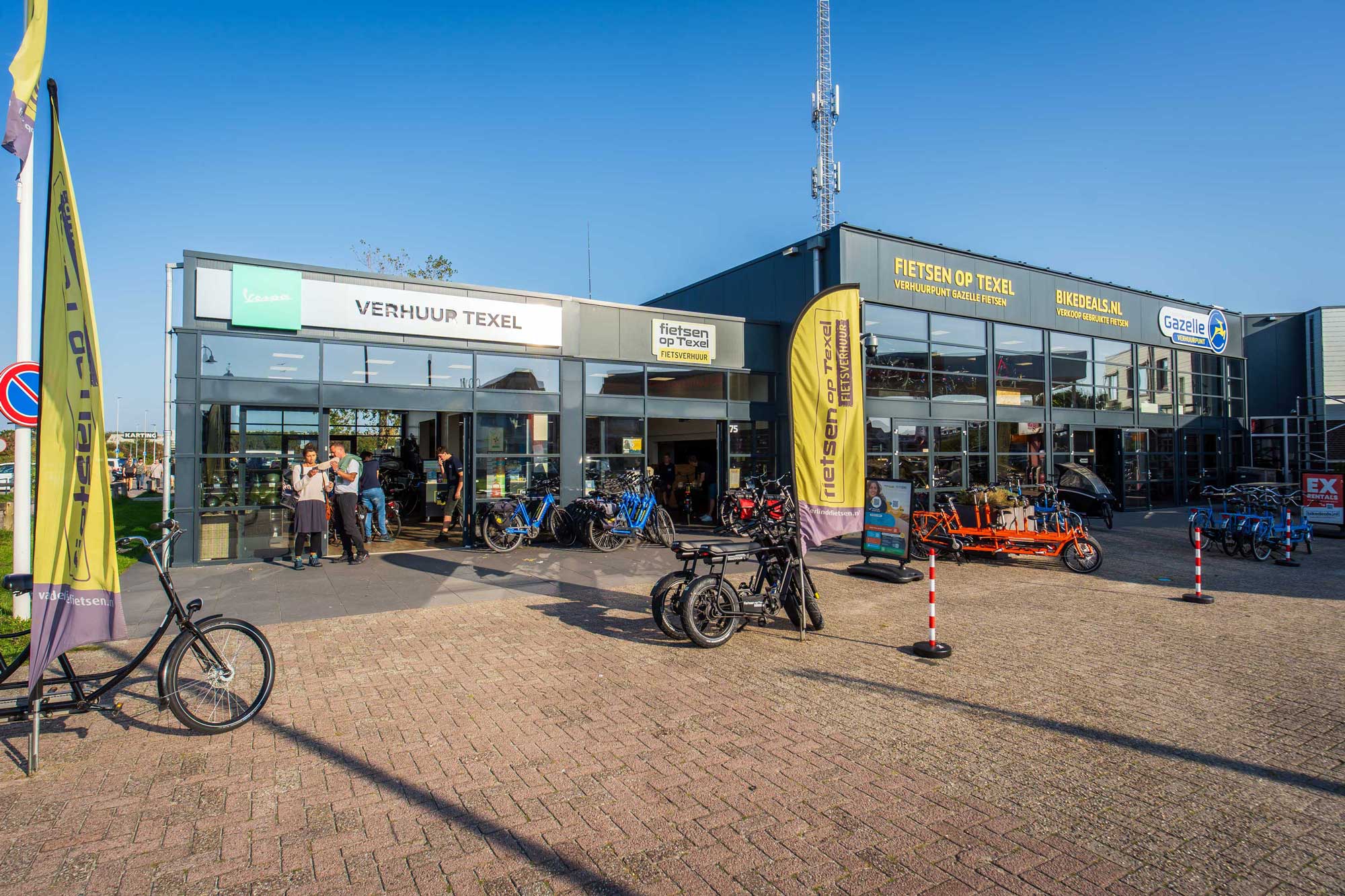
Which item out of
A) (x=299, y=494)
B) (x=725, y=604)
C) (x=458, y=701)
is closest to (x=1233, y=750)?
(x=725, y=604)

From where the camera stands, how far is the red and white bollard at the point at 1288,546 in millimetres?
10336

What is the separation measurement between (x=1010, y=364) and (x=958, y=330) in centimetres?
211

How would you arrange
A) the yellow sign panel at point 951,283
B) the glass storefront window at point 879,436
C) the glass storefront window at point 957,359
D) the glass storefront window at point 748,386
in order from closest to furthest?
the glass storefront window at point 748,386 → the glass storefront window at point 879,436 → the yellow sign panel at point 951,283 → the glass storefront window at point 957,359

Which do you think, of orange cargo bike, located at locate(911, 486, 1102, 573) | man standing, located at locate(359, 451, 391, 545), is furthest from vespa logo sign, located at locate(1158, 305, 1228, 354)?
man standing, located at locate(359, 451, 391, 545)

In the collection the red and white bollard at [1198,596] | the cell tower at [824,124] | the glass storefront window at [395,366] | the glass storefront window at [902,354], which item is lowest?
the red and white bollard at [1198,596]

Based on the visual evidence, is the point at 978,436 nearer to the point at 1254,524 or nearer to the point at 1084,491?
the point at 1084,491

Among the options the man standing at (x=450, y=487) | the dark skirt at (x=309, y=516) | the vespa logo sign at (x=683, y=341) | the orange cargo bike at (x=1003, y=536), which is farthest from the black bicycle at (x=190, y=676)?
the vespa logo sign at (x=683, y=341)

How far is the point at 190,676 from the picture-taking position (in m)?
4.12

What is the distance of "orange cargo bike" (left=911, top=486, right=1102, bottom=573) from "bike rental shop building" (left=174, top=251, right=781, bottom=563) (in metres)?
5.00

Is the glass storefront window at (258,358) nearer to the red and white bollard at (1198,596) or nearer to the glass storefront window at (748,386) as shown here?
the glass storefront window at (748,386)

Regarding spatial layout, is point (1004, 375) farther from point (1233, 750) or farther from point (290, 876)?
point (290, 876)

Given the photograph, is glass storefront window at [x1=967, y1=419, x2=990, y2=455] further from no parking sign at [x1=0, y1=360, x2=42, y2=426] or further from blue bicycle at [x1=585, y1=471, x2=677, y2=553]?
no parking sign at [x1=0, y1=360, x2=42, y2=426]

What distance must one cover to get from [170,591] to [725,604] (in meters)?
3.95

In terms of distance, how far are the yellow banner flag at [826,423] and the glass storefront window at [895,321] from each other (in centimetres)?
871
